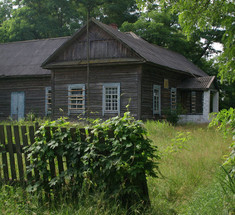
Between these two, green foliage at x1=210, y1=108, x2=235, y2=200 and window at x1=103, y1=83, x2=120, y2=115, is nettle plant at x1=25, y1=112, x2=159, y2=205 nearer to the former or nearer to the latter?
green foliage at x1=210, y1=108, x2=235, y2=200

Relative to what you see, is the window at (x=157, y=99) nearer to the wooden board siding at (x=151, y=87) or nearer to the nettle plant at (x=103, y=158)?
the wooden board siding at (x=151, y=87)

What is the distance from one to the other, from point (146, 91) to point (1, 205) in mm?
12886

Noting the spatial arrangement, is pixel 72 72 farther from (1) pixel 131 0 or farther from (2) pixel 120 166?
(1) pixel 131 0

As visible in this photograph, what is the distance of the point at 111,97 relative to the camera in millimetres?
17422

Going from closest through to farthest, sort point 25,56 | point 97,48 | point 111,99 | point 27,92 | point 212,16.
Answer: point 212,16 < point 111,99 < point 97,48 < point 27,92 < point 25,56

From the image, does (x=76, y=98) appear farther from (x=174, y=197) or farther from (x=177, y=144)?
(x=174, y=197)

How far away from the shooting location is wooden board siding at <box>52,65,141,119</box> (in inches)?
661

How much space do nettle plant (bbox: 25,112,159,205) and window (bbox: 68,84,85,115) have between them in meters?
13.0

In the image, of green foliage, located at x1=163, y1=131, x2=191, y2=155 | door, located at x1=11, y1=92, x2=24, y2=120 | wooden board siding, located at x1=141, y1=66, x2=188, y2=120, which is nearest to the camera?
green foliage, located at x1=163, y1=131, x2=191, y2=155

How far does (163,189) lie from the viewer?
5594mm

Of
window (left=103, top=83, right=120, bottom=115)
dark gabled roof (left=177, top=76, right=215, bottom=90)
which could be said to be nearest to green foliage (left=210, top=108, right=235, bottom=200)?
window (left=103, top=83, right=120, bottom=115)

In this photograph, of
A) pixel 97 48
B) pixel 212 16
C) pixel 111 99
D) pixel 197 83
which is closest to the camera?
pixel 212 16

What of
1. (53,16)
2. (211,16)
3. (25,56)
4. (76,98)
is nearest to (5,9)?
(53,16)

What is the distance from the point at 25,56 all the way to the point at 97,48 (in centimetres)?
789
